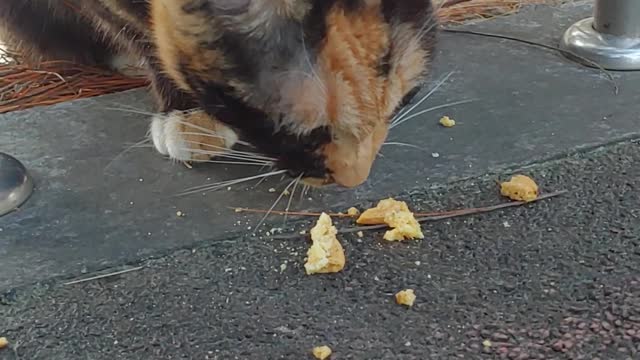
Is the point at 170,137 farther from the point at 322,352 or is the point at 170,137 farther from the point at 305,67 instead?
the point at 322,352

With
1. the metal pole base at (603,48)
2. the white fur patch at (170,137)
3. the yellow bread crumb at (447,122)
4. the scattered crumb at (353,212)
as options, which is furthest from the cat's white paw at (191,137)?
the metal pole base at (603,48)

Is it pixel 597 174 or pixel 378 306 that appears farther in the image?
pixel 597 174

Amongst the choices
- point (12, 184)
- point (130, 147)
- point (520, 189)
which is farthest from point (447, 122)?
point (12, 184)

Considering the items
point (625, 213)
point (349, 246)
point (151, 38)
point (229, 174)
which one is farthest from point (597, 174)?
point (151, 38)

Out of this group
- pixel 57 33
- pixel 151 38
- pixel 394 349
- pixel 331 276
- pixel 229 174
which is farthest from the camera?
pixel 57 33

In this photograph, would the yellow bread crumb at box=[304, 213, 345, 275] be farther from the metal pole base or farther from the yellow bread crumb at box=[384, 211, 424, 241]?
the metal pole base

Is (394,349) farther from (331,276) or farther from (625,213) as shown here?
(625,213)

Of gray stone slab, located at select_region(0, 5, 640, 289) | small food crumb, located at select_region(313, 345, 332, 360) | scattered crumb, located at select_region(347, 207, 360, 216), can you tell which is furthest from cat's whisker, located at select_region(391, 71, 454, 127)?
small food crumb, located at select_region(313, 345, 332, 360)
